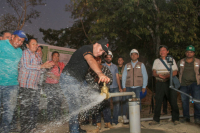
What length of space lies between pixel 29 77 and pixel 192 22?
8.54 m

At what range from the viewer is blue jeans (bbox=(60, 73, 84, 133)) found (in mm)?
3166

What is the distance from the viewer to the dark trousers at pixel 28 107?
12.2ft

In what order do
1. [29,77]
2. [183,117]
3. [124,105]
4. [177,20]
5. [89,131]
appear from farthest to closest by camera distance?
[177,20], [124,105], [183,117], [89,131], [29,77]

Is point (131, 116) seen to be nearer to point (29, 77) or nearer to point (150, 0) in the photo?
point (29, 77)

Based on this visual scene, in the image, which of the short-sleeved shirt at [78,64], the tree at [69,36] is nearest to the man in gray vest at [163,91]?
the short-sleeved shirt at [78,64]

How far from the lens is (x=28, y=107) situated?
3.88 metres

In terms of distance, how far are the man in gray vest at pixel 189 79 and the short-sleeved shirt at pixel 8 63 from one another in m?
4.30

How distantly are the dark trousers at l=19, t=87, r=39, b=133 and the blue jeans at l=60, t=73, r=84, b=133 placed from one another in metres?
0.98

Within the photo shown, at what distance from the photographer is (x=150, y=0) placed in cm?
946

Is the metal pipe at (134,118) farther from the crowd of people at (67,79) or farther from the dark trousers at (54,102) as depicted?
the dark trousers at (54,102)

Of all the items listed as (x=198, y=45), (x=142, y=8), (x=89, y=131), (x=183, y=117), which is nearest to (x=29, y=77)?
(x=89, y=131)

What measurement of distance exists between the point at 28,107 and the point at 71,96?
126 cm

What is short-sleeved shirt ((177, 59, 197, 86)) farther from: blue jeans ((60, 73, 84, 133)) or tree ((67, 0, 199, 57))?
tree ((67, 0, 199, 57))

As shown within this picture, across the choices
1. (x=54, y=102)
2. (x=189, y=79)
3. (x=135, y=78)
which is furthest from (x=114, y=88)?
(x=189, y=79)
